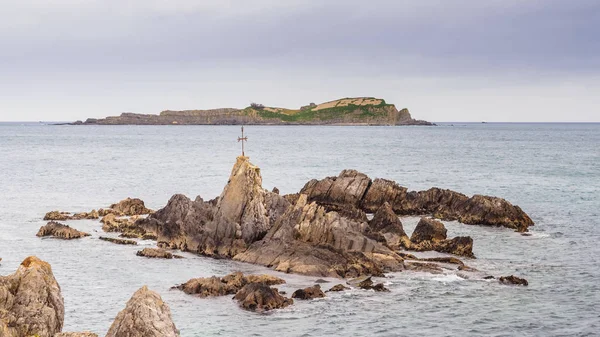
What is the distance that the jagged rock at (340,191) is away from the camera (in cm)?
6725

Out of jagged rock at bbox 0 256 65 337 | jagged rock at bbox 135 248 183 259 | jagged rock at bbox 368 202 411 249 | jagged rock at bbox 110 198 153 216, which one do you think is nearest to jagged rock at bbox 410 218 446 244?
jagged rock at bbox 368 202 411 249

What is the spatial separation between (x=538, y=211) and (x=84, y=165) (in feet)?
281

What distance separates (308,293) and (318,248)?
7.33m

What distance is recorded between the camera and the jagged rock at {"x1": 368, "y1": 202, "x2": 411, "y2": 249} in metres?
49.0

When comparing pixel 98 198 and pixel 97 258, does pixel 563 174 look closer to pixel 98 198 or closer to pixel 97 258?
pixel 98 198

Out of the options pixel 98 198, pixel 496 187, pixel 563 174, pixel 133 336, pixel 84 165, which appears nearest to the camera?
pixel 133 336

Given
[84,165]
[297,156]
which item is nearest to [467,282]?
[84,165]

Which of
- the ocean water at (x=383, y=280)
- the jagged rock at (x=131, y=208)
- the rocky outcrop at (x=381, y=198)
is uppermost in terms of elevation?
the rocky outcrop at (x=381, y=198)

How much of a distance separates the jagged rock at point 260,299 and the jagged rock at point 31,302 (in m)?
14.2

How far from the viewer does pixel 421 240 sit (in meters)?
50.9

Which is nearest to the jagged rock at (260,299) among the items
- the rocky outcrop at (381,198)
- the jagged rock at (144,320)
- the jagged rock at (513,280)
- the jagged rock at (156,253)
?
the jagged rock at (156,253)

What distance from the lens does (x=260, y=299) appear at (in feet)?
117

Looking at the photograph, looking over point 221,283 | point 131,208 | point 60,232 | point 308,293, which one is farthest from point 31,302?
point 131,208

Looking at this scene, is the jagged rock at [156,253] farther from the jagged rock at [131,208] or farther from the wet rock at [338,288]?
the jagged rock at [131,208]
